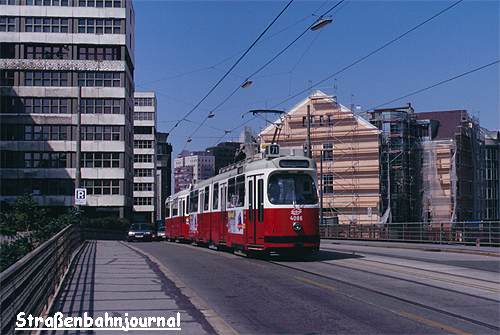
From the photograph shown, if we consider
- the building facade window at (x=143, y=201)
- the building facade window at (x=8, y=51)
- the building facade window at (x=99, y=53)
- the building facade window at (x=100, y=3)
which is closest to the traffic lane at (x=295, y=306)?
the building facade window at (x=99, y=53)

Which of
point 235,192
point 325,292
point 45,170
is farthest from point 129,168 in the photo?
point 325,292

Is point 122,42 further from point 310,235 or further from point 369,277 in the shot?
point 369,277

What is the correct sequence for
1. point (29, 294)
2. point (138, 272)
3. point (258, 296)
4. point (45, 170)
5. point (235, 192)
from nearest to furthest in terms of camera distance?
point (29, 294), point (258, 296), point (138, 272), point (235, 192), point (45, 170)

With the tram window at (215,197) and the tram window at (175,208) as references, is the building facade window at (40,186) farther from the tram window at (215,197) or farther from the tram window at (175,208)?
the tram window at (215,197)

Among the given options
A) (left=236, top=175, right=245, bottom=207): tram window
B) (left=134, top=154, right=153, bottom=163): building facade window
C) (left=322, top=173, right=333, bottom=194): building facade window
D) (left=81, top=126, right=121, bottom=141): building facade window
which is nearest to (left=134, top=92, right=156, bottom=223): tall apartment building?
(left=134, top=154, right=153, bottom=163): building facade window

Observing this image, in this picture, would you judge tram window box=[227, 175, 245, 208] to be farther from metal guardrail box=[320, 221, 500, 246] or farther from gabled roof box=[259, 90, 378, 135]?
gabled roof box=[259, 90, 378, 135]

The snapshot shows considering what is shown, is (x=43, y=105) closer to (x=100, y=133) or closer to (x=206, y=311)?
(x=100, y=133)

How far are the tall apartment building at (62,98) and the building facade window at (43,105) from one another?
0.11m

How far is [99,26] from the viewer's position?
73.3m

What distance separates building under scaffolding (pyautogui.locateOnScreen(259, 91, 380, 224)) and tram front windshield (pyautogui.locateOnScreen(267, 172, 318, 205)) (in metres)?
52.0

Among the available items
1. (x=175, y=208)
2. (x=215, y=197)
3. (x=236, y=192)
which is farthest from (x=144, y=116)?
(x=236, y=192)

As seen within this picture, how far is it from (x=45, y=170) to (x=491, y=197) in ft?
182

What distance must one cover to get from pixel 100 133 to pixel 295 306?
214 feet

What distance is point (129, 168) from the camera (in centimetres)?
8131
